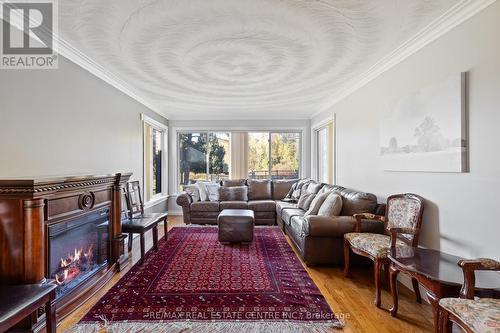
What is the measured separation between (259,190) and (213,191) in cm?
109

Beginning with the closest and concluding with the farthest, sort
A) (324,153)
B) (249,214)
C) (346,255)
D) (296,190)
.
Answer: (346,255)
(249,214)
(296,190)
(324,153)

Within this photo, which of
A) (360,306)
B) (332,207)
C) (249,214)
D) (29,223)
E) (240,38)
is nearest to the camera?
(29,223)

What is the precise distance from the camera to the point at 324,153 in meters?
6.09

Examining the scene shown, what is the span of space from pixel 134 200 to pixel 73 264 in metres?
1.66

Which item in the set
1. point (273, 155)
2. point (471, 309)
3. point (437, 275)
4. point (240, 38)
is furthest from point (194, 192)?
point (471, 309)

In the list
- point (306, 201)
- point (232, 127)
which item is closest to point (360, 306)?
point (306, 201)

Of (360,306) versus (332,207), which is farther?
(332,207)

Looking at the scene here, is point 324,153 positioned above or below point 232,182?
above

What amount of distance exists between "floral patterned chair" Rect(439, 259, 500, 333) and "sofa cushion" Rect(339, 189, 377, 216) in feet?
5.39

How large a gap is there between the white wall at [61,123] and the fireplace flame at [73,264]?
81cm

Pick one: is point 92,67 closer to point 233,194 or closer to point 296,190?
point 233,194

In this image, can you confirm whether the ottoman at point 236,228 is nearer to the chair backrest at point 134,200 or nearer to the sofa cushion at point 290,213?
the sofa cushion at point 290,213

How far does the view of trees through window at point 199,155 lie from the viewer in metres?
6.75

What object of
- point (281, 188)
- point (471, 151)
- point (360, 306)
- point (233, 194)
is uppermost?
point (471, 151)
